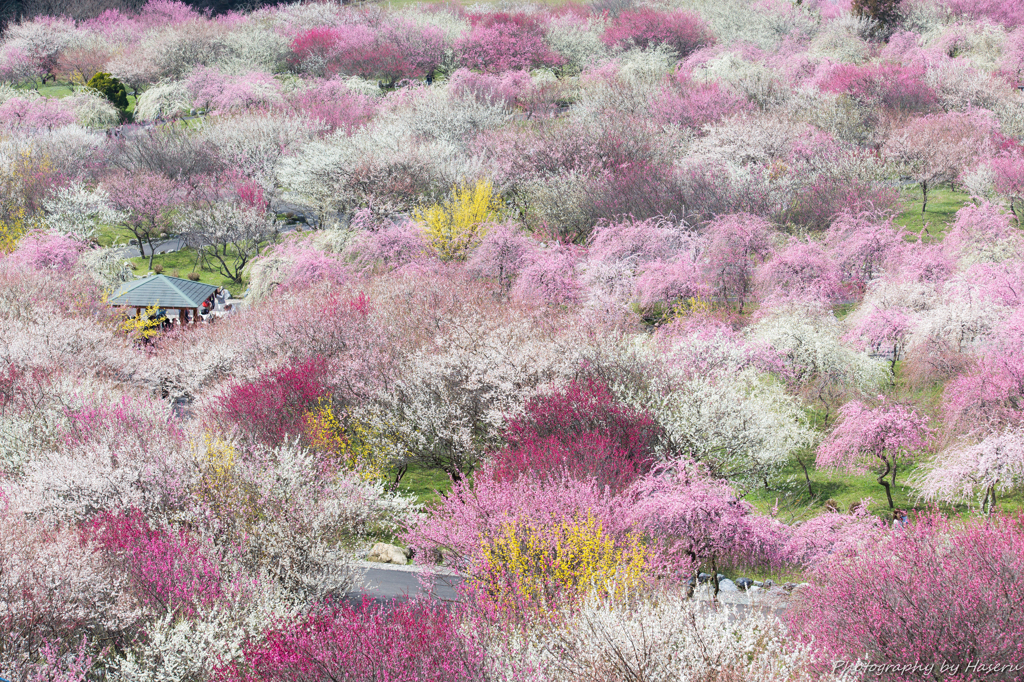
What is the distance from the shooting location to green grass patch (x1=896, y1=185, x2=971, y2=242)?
49.6m

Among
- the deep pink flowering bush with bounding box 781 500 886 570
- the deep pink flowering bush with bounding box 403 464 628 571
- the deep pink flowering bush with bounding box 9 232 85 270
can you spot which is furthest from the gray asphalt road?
the deep pink flowering bush with bounding box 9 232 85 270

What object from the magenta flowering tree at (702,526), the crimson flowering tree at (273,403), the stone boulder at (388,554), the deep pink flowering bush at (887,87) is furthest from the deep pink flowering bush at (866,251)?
the deep pink flowering bush at (887,87)

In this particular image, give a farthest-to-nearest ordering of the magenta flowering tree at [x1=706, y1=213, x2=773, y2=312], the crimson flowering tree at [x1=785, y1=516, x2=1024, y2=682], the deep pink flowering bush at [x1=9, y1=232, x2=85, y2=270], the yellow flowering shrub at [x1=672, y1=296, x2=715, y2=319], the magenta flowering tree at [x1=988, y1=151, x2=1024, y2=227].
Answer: the deep pink flowering bush at [x1=9, y1=232, x2=85, y2=270]
the magenta flowering tree at [x1=988, y1=151, x2=1024, y2=227]
the magenta flowering tree at [x1=706, y1=213, x2=773, y2=312]
the yellow flowering shrub at [x1=672, y1=296, x2=715, y2=319]
the crimson flowering tree at [x1=785, y1=516, x2=1024, y2=682]

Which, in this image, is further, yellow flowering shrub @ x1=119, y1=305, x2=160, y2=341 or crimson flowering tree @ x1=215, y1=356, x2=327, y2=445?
yellow flowering shrub @ x1=119, y1=305, x2=160, y2=341

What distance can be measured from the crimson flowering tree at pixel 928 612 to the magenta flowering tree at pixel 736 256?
2375 cm

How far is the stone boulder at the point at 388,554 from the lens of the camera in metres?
26.8

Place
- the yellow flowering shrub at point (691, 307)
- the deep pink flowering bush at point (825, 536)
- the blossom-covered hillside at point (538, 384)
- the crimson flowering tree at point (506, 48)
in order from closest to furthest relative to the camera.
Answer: the blossom-covered hillside at point (538, 384)
the deep pink flowering bush at point (825, 536)
the yellow flowering shrub at point (691, 307)
the crimson flowering tree at point (506, 48)

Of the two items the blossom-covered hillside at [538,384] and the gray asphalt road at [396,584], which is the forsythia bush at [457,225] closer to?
the blossom-covered hillside at [538,384]

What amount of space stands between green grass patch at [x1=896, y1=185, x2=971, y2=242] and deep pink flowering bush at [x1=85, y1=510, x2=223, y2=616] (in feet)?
132

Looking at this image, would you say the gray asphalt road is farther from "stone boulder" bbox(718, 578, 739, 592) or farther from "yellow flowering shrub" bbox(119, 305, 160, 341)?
"yellow flowering shrub" bbox(119, 305, 160, 341)

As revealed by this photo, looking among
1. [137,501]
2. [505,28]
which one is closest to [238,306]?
[137,501]

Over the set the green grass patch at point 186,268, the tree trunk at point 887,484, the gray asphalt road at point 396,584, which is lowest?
the green grass patch at point 186,268

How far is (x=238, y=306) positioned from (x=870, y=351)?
3405cm

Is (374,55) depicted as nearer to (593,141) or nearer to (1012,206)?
(593,141)
